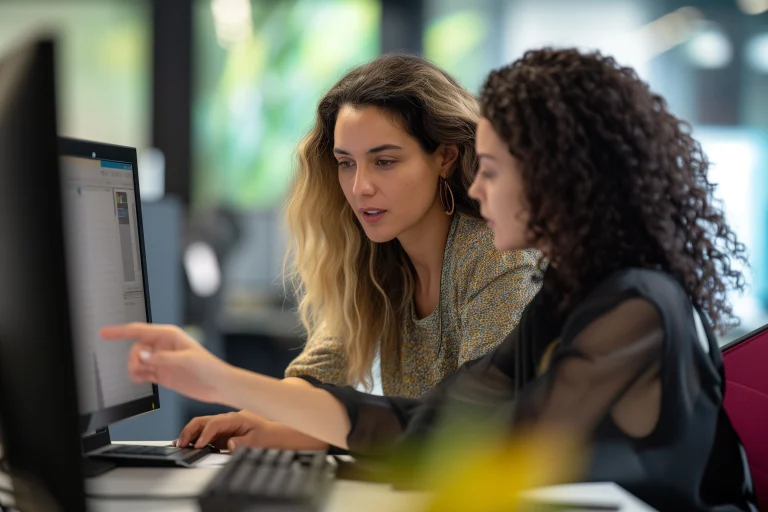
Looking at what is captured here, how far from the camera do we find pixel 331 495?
98 centimetres

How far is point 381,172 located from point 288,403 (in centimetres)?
80

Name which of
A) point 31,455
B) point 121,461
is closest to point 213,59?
point 121,461

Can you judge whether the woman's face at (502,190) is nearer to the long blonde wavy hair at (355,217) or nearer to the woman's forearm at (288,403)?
the woman's forearm at (288,403)

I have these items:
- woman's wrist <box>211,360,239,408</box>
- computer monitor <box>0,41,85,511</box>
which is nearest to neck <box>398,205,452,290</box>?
woman's wrist <box>211,360,239,408</box>

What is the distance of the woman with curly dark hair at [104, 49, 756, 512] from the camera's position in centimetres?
93

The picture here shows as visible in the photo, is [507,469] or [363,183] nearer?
[507,469]

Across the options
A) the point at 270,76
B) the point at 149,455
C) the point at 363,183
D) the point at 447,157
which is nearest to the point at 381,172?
the point at 363,183

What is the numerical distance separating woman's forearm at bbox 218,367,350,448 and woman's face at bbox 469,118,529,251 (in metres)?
0.31

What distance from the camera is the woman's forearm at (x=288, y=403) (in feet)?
3.11

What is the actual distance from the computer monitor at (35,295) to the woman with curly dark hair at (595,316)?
19cm

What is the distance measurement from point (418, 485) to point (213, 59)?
420 cm

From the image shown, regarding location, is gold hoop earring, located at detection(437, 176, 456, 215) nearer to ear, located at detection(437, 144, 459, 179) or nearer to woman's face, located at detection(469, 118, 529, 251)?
ear, located at detection(437, 144, 459, 179)

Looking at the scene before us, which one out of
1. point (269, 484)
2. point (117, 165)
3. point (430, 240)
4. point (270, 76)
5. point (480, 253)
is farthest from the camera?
point (270, 76)

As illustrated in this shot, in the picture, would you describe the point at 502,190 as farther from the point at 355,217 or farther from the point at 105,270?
the point at 355,217
